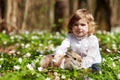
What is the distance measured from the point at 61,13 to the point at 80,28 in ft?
39.8

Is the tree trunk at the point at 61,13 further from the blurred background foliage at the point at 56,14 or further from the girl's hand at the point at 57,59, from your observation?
the girl's hand at the point at 57,59

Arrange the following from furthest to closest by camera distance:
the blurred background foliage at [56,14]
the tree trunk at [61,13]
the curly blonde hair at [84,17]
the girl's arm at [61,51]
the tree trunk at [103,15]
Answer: the tree trunk at [103,15], the tree trunk at [61,13], the blurred background foliage at [56,14], the curly blonde hair at [84,17], the girl's arm at [61,51]

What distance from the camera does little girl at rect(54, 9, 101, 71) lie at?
7682mm

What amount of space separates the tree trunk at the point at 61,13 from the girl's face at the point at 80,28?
1155 cm

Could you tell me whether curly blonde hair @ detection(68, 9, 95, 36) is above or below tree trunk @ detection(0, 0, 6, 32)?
above

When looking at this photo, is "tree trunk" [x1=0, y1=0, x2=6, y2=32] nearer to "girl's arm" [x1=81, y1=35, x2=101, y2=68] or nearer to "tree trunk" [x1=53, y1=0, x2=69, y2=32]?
"tree trunk" [x1=53, y1=0, x2=69, y2=32]

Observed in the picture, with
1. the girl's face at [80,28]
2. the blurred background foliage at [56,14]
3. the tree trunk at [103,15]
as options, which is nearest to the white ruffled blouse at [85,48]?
the girl's face at [80,28]

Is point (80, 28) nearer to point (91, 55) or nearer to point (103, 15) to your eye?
point (91, 55)

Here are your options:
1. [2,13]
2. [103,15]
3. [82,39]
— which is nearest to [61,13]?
[103,15]

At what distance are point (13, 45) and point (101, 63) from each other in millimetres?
5326

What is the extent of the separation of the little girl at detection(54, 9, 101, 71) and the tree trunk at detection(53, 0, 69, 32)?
37.6 ft

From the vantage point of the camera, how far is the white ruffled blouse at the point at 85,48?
7559 mm

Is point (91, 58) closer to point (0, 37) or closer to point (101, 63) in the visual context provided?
point (101, 63)

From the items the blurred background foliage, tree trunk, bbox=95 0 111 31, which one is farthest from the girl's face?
tree trunk, bbox=95 0 111 31
